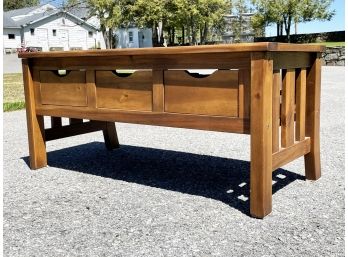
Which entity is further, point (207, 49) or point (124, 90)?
point (124, 90)

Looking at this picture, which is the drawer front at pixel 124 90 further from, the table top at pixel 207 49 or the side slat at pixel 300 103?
the side slat at pixel 300 103

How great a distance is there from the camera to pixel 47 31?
146ft

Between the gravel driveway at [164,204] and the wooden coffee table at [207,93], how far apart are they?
24cm

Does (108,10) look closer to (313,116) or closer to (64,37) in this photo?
(64,37)

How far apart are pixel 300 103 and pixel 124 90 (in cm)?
114

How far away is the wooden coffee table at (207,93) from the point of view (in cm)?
246

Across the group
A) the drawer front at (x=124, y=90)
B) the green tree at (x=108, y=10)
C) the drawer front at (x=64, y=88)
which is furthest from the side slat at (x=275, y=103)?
the green tree at (x=108, y=10)

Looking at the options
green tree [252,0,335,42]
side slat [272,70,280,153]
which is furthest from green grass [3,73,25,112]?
green tree [252,0,335,42]

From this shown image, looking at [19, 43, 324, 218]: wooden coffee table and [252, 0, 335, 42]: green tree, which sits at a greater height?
[252, 0, 335, 42]: green tree

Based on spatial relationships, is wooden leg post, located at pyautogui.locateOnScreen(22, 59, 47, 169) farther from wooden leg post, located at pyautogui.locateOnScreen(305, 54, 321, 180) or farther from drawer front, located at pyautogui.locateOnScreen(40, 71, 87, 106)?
wooden leg post, located at pyautogui.locateOnScreen(305, 54, 321, 180)

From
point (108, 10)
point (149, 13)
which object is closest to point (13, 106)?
point (149, 13)

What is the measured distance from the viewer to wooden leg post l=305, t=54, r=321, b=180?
10.2 feet

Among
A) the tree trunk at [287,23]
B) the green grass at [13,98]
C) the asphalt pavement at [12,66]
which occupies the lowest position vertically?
the asphalt pavement at [12,66]

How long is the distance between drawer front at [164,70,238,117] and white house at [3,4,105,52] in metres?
41.4
